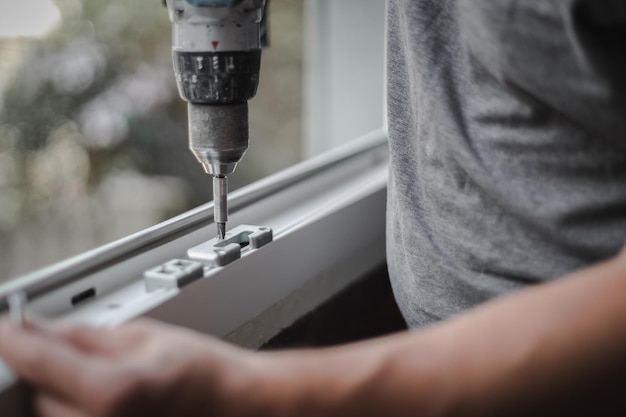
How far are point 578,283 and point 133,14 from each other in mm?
1508

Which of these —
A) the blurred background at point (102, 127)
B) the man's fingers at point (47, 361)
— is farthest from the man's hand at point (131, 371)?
the blurred background at point (102, 127)

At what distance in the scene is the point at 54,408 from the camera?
0.38 meters

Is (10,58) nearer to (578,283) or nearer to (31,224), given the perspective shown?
(31,224)

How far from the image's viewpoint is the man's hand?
0.34 m

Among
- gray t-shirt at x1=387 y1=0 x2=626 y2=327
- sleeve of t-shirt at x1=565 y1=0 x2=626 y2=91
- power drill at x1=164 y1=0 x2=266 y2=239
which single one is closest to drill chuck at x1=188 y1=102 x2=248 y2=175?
power drill at x1=164 y1=0 x2=266 y2=239

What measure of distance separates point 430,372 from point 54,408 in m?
0.20

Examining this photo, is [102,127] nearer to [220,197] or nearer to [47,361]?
[220,197]

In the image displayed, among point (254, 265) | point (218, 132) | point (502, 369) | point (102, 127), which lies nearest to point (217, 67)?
point (218, 132)

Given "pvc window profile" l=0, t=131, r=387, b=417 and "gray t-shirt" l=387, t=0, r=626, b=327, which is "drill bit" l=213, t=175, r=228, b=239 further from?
"gray t-shirt" l=387, t=0, r=626, b=327

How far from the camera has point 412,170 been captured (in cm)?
61

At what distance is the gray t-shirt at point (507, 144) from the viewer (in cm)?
42

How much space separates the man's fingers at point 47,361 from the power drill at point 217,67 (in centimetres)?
22

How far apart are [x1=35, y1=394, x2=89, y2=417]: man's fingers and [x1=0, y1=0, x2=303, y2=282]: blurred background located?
3.08ft

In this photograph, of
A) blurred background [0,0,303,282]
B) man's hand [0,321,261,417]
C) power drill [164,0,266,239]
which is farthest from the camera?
blurred background [0,0,303,282]
